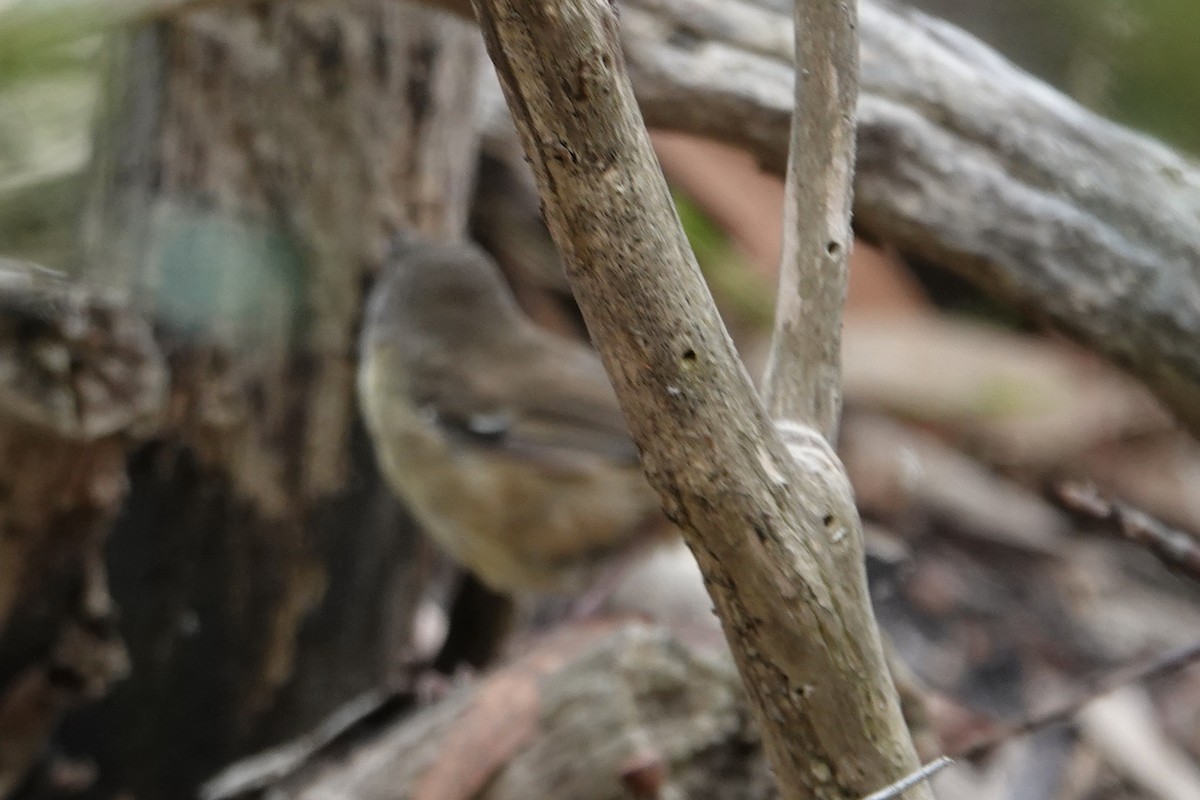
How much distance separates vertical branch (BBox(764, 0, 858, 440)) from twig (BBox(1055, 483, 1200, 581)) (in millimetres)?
272

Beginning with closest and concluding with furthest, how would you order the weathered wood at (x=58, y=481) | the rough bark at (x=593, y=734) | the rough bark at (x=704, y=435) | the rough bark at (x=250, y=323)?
the rough bark at (x=704, y=435), the weathered wood at (x=58, y=481), the rough bark at (x=593, y=734), the rough bark at (x=250, y=323)

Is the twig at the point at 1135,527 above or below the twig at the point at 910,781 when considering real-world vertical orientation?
above

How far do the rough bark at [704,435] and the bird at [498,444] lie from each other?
1.61 m

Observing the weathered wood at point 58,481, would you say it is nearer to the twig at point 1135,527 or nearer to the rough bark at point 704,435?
the rough bark at point 704,435

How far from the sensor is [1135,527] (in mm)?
1236

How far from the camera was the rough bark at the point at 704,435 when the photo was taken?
0.91 m

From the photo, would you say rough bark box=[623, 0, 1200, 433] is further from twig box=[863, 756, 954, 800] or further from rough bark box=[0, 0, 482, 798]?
twig box=[863, 756, 954, 800]

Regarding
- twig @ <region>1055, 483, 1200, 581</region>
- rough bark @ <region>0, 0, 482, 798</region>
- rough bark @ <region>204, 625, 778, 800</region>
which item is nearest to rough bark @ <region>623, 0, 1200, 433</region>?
twig @ <region>1055, 483, 1200, 581</region>

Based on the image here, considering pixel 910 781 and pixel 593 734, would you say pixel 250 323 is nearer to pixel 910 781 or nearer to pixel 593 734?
pixel 593 734

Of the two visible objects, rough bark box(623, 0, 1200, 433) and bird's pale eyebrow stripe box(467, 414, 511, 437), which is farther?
bird's pale eyebrow stripe box(467, 414, 511, 437)

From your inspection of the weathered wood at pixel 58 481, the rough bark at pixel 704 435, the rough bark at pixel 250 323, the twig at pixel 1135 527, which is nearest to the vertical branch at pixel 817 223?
the rough bark at pixel 704 435

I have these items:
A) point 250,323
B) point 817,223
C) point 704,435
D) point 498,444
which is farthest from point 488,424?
point 704,435

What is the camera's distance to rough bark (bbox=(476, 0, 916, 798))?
0.91 m

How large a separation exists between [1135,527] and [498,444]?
5.80ft
